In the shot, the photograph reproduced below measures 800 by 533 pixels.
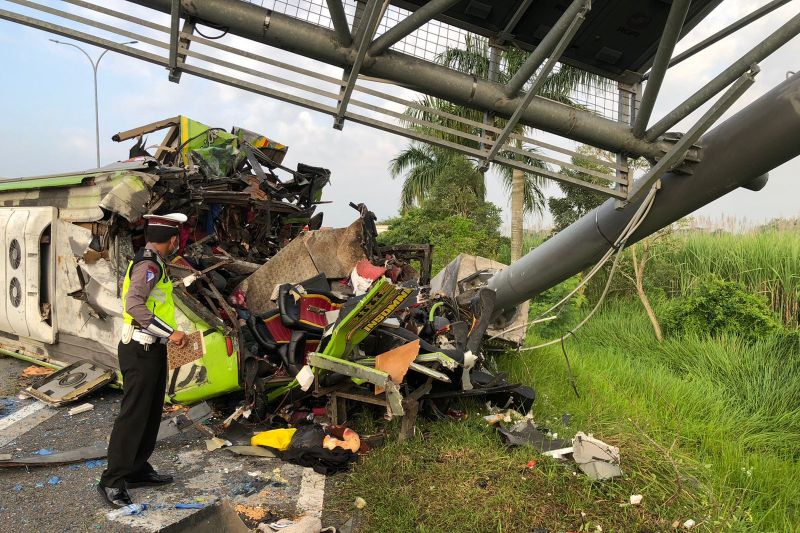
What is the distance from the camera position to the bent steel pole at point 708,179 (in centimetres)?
332

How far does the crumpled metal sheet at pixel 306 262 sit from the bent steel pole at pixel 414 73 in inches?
153

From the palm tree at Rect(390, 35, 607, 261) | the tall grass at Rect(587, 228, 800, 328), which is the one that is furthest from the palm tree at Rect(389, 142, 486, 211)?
the tall grass at Rect(587, 228, 800, 328)

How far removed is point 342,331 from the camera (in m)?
4.95

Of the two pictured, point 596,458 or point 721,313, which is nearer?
point 596,458

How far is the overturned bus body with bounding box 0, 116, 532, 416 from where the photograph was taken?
534 centimetres

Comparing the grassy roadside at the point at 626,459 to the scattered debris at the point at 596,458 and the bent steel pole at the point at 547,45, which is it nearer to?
the scattered debris at the point at 596,458

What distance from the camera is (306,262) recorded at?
24.0 ft

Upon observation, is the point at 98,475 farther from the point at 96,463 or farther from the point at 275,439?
the point at 275,439

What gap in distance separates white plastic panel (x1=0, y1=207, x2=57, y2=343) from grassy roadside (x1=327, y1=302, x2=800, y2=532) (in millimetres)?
4904

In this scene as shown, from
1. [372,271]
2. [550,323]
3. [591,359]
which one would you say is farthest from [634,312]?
[372,271]

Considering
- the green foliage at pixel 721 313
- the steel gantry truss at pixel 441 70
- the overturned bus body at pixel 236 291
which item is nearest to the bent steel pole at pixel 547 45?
the steel gantry truss at pixel 441 70

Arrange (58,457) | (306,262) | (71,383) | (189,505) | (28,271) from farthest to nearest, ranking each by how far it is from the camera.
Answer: (306,262), (28,271), (71,383), (58,457), (189,505)

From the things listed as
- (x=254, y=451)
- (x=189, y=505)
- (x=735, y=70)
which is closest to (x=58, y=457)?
(x=189, y=505)

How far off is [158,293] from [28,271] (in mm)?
3905
